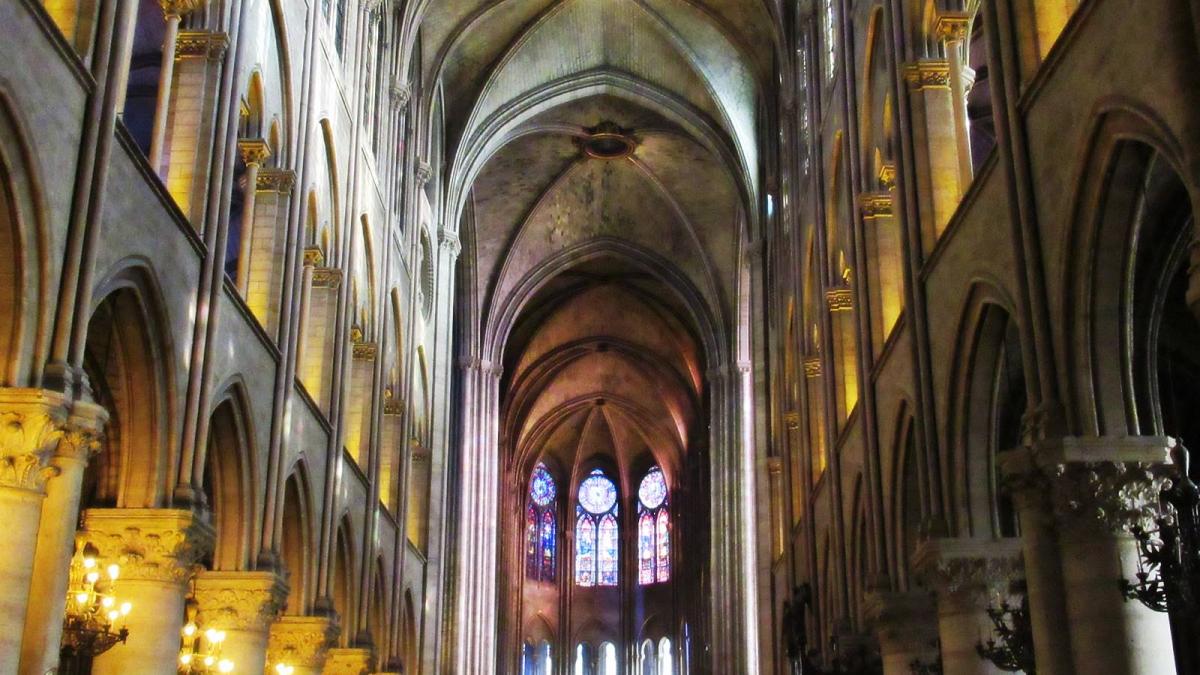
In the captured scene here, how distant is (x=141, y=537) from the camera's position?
14.9 m

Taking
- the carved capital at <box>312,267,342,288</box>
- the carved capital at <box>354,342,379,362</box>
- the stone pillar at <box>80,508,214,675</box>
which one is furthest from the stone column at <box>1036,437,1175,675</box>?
the carved capital at <box>354,342,379,362</box>

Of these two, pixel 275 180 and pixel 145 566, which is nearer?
pixel 145 566

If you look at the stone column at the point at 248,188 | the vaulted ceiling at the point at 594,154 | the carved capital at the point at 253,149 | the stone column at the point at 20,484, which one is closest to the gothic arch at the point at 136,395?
the stone column at the point at 20,484

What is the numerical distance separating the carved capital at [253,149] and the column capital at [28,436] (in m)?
8.12

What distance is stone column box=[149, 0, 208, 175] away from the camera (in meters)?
15.6

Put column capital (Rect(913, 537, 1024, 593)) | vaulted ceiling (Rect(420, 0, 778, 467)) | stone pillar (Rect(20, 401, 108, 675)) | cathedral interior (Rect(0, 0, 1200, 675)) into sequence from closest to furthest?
cathedral interior (Rect(0, 0, 1200, 675)), stone pillar (Rect(20, 401, 108, 675)), column capital (Rect(913, 537, 1024, 593)), vaulted ceiling (Rect(420, 0, 778, 467))

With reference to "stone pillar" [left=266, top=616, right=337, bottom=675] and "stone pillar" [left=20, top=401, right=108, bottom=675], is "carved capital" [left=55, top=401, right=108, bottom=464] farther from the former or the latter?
"stone pillar" [left=266, top=616, right=337, bottom=675]

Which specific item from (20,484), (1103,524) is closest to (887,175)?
(1103,524)

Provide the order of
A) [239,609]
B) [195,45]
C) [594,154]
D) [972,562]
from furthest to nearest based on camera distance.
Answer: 1. [594,154]
2. [239,609]
3. [195,45]
4. [972,562]

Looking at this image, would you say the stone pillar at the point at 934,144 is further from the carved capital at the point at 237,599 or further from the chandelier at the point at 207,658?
the chandelier at the point at 207,658

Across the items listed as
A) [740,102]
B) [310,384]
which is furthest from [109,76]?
[740,102]

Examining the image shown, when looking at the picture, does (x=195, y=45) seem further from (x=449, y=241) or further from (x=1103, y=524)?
(x=449, y=241)

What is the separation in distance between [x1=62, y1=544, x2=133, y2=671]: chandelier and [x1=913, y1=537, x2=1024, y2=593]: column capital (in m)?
8.21

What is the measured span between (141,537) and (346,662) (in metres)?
9.89
